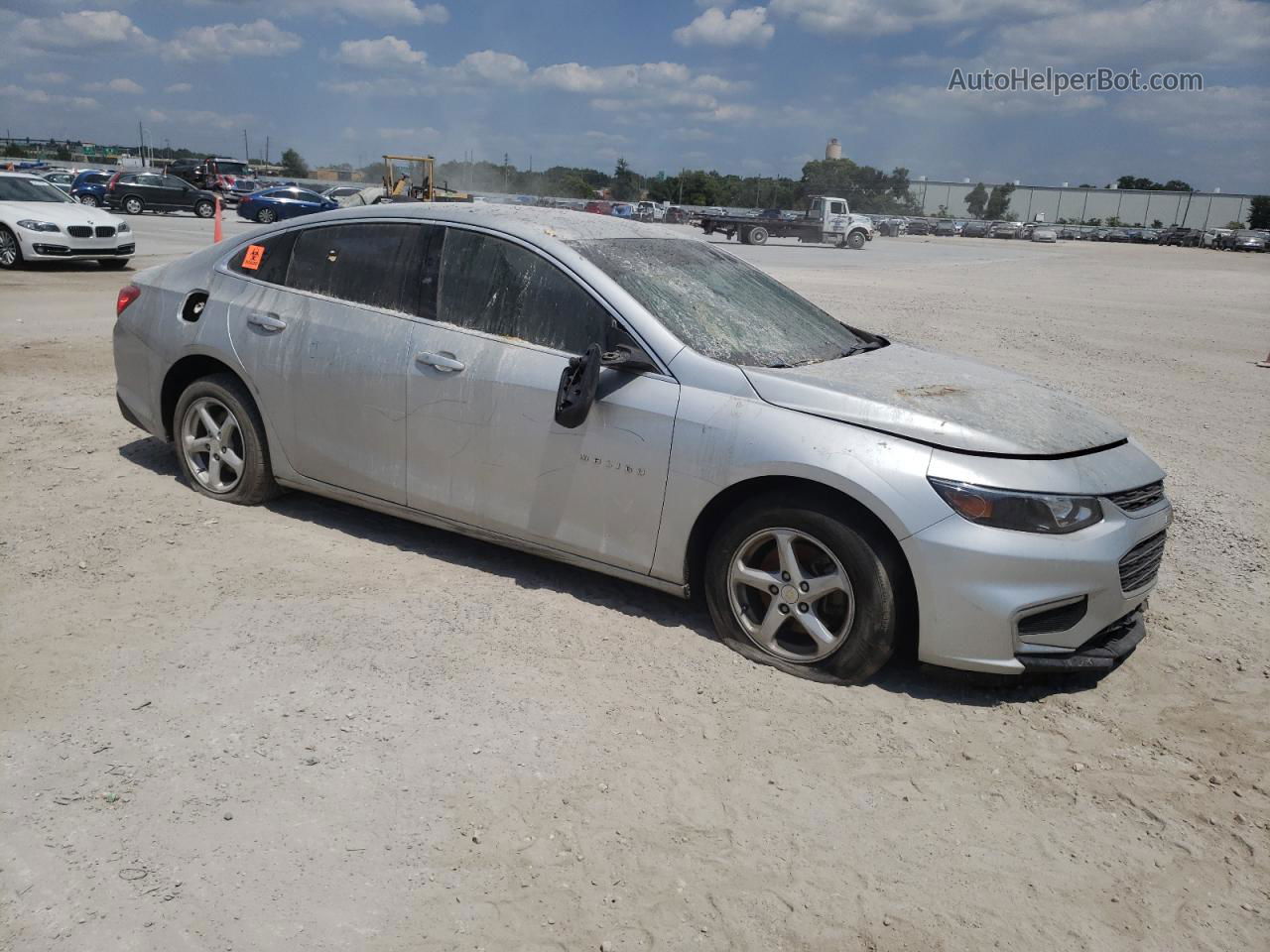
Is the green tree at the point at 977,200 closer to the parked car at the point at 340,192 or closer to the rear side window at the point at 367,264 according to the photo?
the parked car at the point at 340,192

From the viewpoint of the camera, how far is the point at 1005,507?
3.49 metres

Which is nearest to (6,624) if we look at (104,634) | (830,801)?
(104,634)

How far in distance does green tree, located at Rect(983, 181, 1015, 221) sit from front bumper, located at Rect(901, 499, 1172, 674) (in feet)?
371

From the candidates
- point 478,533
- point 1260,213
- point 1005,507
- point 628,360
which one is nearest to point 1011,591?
point 1005,507

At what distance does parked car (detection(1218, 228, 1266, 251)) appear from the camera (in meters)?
66.4

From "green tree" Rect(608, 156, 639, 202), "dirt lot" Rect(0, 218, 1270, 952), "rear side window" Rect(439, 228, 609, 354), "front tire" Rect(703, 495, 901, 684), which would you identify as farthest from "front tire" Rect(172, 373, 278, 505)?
"green tree" Rect(608, 156, 639, 202)

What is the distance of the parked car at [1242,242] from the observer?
6644 cm

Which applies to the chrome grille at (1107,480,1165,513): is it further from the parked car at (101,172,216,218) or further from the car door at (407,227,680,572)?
the parked car at (101,172,216,218)

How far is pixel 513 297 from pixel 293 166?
3818 inches

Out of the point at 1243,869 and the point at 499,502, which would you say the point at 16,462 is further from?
the point at 1243,869

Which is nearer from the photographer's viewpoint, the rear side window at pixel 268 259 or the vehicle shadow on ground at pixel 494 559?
the vehicle shadow on ground at pixel 494 559

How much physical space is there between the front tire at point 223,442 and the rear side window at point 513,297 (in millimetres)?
1305

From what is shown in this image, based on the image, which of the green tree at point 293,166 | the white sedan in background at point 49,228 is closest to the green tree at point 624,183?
the green tree at point 293,166

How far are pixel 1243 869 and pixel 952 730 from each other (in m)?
0.94
